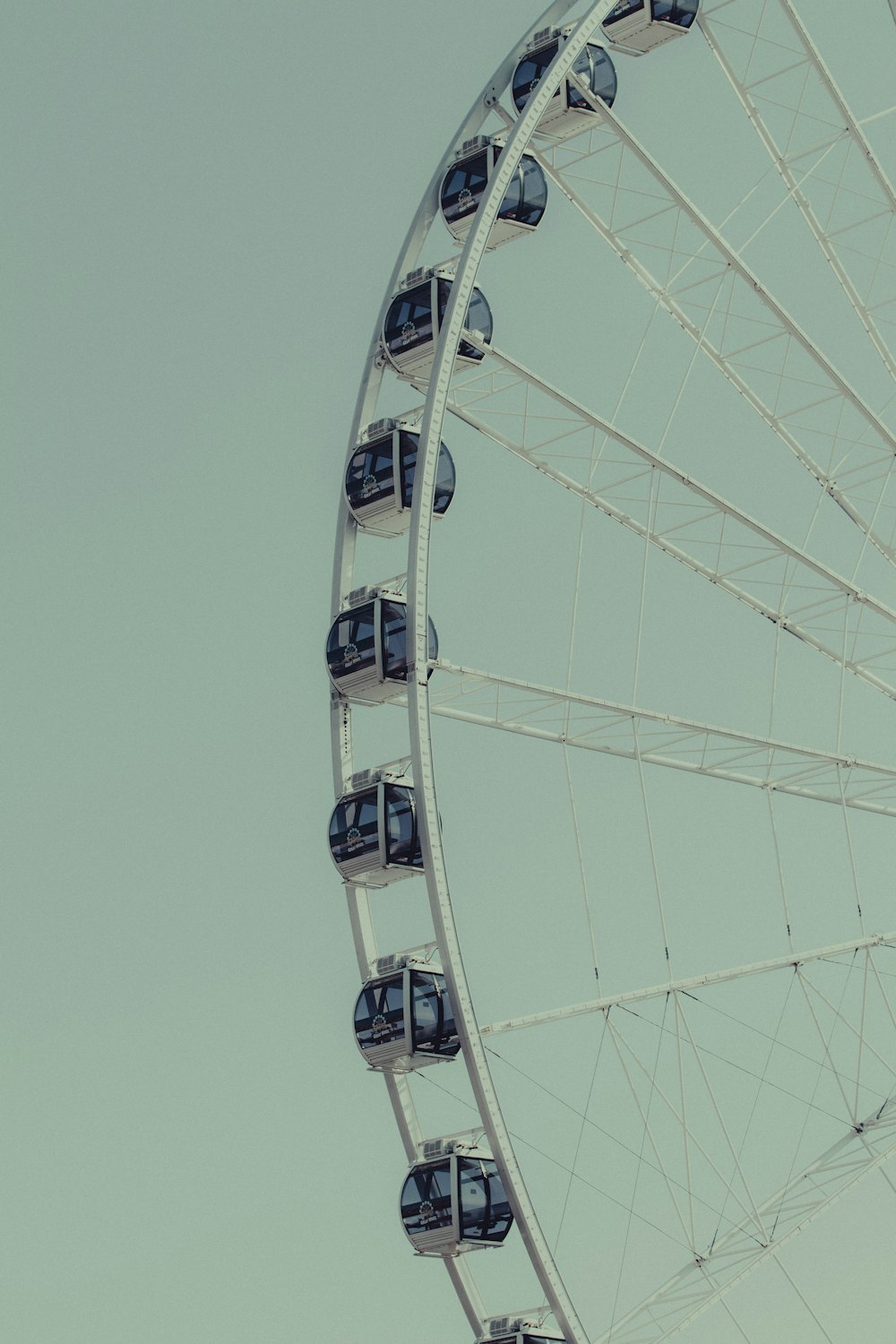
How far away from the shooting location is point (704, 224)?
3616 cm

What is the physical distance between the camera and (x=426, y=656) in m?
33.7

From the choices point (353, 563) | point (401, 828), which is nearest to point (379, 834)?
point (401, 828)

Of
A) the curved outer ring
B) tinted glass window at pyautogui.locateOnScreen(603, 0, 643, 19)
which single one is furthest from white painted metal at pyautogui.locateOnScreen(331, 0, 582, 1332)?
tinted glass window at pyautogui.locateOnScreen(603, 0, 643, 19)

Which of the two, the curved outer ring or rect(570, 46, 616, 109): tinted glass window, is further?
rect(570, 46, 616, 109): tinted glass window

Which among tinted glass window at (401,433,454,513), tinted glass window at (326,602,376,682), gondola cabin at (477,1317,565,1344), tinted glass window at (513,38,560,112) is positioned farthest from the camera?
tinted glass window at (513,38,560,112)

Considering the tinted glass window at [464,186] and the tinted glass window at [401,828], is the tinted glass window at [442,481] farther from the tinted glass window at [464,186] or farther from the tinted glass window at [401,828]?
the tinted glass window at [401,828]

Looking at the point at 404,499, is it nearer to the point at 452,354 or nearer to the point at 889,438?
the point at 452,354

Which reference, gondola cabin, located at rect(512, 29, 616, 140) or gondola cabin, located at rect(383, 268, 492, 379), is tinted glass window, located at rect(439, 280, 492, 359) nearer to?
gondola cabin, located at rect(383, 268, 492, 379)

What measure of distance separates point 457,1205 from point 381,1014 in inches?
107

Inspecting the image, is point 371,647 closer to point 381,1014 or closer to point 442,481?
point 442,481

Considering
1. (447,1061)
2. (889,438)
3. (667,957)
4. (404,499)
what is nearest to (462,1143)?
(447,1061)

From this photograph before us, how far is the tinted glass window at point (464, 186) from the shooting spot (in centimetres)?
3722

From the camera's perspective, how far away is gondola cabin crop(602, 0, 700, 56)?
3869cm

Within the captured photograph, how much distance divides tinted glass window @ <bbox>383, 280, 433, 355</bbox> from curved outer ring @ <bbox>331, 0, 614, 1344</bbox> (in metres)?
0.33
